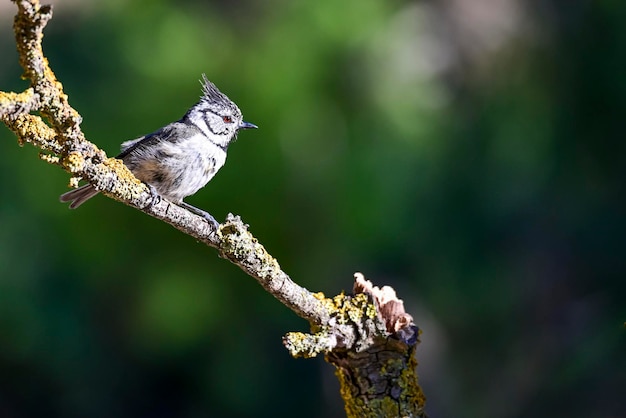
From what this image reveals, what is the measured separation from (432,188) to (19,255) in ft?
8.07

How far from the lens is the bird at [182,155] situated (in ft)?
8.54

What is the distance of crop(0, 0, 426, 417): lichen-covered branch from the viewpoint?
1.45 metres

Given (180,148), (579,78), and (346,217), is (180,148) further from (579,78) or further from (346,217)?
(579,78)

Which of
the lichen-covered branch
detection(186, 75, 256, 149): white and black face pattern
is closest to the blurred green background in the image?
detection(186, 75, 256, 149): white and black face pattern

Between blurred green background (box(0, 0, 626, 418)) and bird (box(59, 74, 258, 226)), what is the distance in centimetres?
156

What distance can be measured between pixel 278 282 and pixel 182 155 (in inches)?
35.1

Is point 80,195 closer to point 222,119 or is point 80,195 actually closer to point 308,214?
point 222,119

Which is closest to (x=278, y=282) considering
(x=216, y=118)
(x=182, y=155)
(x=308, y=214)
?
(x=182, y=155)

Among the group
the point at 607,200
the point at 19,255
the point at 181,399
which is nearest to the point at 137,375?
the point at 181,399

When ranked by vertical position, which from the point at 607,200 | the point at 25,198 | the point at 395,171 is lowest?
the point at 25,198

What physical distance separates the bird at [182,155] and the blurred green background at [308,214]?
1.56 meters

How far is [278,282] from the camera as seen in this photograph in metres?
1.89

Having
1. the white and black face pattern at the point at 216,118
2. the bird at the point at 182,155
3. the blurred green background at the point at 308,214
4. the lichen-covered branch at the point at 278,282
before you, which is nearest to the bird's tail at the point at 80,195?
the bird at the point at 182,155

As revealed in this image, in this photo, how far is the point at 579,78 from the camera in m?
4.86
